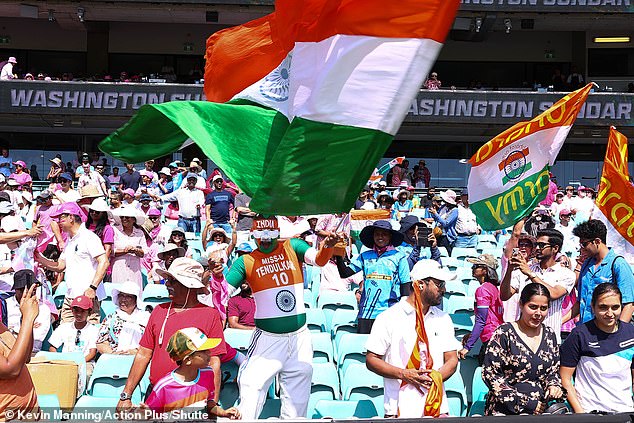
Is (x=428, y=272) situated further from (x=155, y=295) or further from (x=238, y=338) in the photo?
(x=155, y=295)

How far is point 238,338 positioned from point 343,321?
1.31 meters

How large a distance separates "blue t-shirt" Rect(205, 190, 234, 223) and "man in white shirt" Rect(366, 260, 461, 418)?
7.46 metres

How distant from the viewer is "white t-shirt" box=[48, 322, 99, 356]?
26.1 feet

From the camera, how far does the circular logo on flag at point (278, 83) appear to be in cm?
652

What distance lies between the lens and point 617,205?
27.8 feet

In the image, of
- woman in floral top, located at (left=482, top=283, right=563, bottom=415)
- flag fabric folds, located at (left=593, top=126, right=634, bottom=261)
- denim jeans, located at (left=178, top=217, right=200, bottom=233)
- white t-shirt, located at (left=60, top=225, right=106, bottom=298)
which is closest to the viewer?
woman in floral top, located at (left=482, top=283, right=563, bottom=415)

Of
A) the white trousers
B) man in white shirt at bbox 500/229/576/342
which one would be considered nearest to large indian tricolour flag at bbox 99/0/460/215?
the white trousers

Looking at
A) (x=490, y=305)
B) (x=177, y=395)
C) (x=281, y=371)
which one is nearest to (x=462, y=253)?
(x=490, y=305)

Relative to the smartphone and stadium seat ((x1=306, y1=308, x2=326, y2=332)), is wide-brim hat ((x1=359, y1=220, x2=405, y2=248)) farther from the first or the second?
the smartphone

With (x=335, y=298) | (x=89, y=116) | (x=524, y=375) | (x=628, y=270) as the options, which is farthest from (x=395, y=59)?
(x=89, y=116)

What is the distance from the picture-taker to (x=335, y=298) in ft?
32.1

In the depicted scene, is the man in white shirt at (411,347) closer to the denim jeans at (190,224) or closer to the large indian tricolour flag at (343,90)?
the large indian tricolour flag at (343,90)

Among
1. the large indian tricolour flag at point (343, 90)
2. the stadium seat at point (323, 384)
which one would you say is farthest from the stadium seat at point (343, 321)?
the large indian tricolour flag at point (343, 90)

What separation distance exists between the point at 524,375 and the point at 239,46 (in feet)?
10.2
